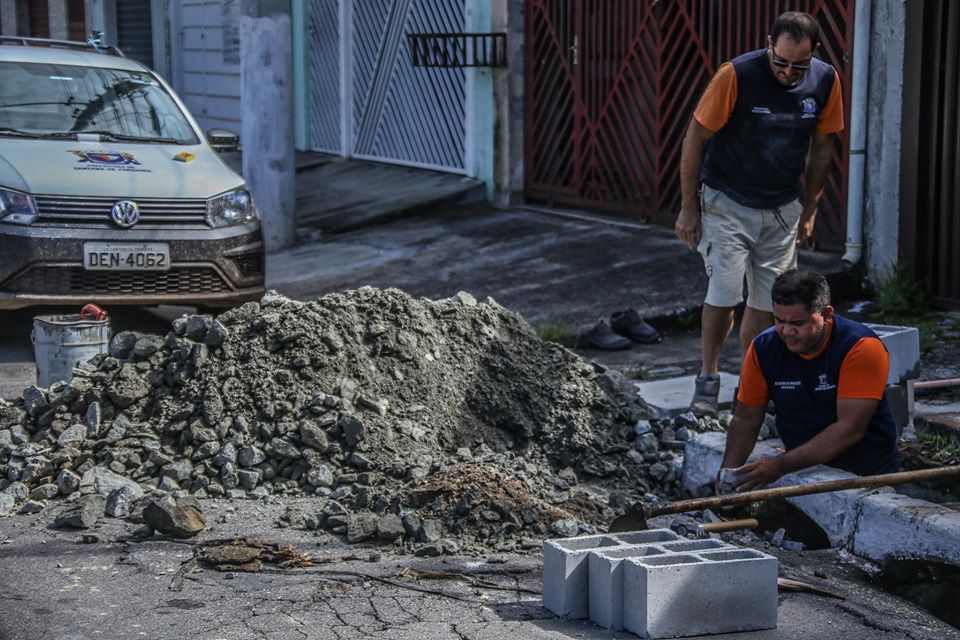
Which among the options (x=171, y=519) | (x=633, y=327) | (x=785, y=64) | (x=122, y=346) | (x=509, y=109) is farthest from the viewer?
(x=509, y=109)

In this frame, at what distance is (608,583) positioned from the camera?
4344 mm

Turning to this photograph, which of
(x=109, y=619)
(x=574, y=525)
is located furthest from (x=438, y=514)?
(x=109, y=619)

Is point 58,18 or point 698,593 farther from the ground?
point 58,18

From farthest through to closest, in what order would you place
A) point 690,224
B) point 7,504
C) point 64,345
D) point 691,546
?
1. point 64,345
2. point 690,224
3. point 7,504
4. point 691,546

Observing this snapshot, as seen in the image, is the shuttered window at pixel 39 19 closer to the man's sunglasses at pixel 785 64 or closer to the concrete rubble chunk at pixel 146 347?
the concrete rubble chunk at pixel 146 347

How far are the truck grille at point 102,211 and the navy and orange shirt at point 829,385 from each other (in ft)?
14.5

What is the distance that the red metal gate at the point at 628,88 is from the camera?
34.5 feet

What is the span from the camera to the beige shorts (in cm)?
670

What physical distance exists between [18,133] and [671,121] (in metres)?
5.34

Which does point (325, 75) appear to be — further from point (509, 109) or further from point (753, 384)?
point (753, 384)

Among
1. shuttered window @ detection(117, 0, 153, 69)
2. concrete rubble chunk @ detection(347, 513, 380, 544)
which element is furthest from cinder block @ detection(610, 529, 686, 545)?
shuttered window @ detection(117, 0, 153, 69)

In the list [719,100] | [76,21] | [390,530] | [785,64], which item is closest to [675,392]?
[719,100]

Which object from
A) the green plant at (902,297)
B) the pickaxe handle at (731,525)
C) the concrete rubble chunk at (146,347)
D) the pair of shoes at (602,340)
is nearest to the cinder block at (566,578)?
the pickaxe handle at (731,525)

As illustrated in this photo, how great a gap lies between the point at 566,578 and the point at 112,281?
188 inches
